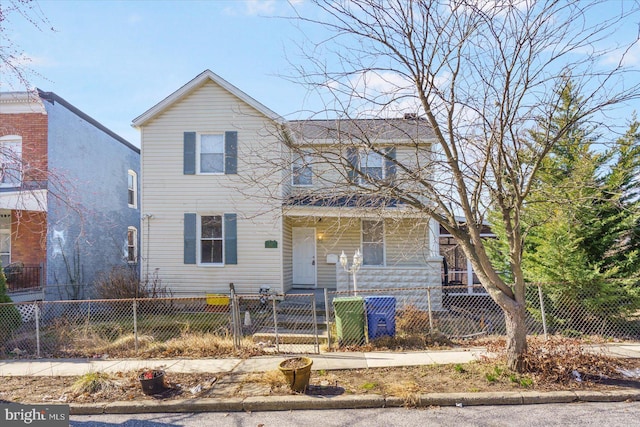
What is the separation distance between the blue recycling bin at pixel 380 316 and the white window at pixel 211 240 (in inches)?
245

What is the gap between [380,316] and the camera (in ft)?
24.9

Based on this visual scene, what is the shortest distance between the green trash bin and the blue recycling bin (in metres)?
0.16

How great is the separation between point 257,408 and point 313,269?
8322 mm

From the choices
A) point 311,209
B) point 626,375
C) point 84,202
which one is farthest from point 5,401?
point 84,202

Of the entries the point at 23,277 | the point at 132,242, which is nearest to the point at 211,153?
the point at 23,277

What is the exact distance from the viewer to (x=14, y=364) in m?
7.08

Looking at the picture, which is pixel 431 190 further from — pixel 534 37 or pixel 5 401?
pixel 5 401

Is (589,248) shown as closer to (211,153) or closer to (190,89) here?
(211,153)

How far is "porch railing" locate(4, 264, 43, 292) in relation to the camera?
36.1 feet

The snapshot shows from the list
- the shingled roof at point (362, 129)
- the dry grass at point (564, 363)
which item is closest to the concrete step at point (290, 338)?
the dry grass at point (564, 363)

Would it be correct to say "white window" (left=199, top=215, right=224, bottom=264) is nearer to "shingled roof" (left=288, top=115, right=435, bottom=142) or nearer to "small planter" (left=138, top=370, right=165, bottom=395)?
"shingled roof" (left=288, top=115, right=435, bottom=142)

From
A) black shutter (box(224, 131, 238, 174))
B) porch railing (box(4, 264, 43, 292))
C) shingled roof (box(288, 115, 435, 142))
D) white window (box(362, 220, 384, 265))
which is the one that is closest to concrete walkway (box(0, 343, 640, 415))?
shingled roof (box(288, 115, 435, 142))

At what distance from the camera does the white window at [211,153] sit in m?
12.3

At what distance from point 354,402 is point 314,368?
1.41 metres
